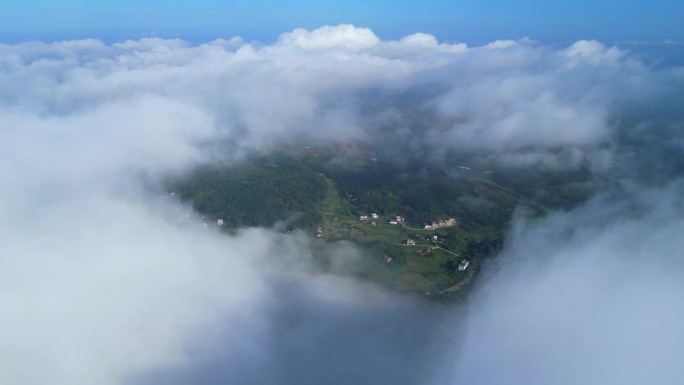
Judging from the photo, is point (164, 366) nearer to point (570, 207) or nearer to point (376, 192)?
point (376, 192)

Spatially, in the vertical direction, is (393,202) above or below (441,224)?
above

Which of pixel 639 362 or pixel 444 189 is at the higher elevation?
pixel 444 189

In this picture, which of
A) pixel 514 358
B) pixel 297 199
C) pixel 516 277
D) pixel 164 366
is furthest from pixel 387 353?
pixel 297 199

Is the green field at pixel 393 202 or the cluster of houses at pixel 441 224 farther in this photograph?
the cluster of houses at pixel 441 224

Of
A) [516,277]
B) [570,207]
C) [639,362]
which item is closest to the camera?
[639,362]

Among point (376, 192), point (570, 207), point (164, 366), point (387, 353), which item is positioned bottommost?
point (164, 366)

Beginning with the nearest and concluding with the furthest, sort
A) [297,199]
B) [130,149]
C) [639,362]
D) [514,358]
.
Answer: [639,362]
[514,358]
[297,199]
[130,149]

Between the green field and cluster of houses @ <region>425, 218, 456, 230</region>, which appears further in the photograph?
cluster of houses @ <region>425, 218, 456, 230</region>

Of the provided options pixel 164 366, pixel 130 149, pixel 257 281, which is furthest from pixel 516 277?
pixel 130 149

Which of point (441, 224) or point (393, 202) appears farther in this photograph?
point (393, 202)

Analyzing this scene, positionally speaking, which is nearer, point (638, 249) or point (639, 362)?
point (639, 362)
